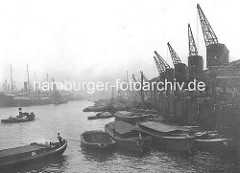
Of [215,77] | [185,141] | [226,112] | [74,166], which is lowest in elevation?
[74,166]

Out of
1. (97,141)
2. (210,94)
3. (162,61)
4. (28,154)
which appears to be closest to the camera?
(28,154)

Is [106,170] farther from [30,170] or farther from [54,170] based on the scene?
[30,170]

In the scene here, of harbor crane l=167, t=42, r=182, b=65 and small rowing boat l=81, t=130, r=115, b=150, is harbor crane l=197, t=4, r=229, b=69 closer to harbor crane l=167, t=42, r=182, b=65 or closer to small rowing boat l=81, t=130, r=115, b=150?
harbor crane l=167, t=42, r=182, b=65

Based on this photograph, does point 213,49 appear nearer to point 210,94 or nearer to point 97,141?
point 210,94

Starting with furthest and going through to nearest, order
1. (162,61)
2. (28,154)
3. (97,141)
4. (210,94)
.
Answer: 1. (162,61)
2. (210,94)
3. (97,141)
4. (28,154)

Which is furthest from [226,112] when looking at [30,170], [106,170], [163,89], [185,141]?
[163,89]

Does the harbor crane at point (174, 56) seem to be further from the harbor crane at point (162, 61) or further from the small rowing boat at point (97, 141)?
the small rowing boat at point (97, 141)

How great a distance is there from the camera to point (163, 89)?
324 feet

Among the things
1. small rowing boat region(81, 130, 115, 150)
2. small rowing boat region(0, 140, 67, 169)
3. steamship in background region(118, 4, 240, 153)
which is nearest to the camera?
small rowing boat region(0, 140, 67, 169)

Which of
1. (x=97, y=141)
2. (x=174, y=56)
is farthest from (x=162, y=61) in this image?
(x=97, y=141)

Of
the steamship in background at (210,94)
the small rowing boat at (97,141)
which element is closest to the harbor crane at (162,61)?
the steamship in background at (210,94)

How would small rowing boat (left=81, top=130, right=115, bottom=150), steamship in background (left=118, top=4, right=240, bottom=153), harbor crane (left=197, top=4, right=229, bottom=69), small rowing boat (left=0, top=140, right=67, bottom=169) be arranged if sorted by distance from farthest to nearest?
harbor crane (left=197, top=4, right=229, bottom=69), steamship in background (left=118, top=4, right=240, bottom=153), small rowing boat (left=81, top=130, right=115, bottom=150), small rowing boat (left=0, top=140, right=67, bottom=169)

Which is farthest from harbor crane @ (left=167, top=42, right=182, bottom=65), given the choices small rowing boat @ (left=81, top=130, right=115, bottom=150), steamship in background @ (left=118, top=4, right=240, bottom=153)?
small rowing boat @ (left=81, top=130, right=115, bottom=150)

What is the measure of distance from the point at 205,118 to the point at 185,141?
18446 mm
